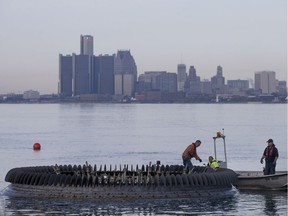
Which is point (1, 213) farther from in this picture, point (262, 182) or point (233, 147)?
point (233, 147)

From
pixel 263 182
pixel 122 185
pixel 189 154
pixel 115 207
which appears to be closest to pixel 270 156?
pixel 263 182

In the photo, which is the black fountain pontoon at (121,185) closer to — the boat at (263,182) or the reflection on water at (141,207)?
the reflection on water at (141,207)

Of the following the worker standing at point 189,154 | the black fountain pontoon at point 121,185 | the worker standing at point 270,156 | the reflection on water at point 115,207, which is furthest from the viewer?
the worker standing at point 270,156

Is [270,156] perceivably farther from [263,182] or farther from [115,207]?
[115,207]

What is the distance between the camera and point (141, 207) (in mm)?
24203

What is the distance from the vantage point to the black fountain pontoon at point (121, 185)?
24969mm

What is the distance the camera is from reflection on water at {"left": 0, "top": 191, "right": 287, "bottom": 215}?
933 inches

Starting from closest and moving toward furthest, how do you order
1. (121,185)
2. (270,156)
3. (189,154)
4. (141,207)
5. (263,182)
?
(141,207)
(121,185)
(189,154)
(270,156)
(263,182)

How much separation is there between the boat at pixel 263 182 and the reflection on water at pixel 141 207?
81.0 inches

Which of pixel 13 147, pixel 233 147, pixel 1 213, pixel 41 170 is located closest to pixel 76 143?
pixel 13 147

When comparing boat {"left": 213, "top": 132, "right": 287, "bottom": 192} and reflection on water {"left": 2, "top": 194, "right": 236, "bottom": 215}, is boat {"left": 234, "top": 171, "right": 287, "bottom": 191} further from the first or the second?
reflection on water {"left": 2, "top": 194, "right": 236, "bottom": 215}

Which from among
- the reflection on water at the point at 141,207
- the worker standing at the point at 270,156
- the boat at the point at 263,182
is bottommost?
the reflection on water at the point at 141,207

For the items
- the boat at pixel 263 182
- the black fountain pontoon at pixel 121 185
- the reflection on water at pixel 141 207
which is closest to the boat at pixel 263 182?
the boat at pixel 263 182

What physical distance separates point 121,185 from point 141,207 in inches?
56.2
